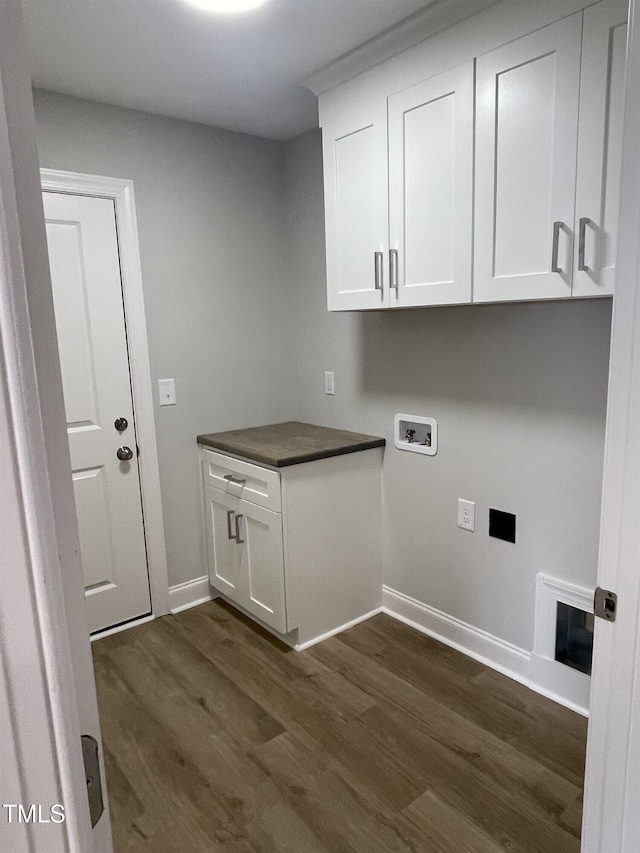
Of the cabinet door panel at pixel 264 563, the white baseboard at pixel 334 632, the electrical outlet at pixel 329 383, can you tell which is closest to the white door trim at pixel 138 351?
the cabinet door panel at pixel 264 563

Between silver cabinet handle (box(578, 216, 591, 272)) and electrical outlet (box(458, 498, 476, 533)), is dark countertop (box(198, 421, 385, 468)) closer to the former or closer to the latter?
electrical outlet (box(458, 498, 476, 533))

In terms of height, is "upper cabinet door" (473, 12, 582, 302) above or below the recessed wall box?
above

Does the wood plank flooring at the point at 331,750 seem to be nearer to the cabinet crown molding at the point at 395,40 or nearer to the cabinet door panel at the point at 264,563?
the cabinet door panel at the point at 264,563

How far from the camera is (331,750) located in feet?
6.25

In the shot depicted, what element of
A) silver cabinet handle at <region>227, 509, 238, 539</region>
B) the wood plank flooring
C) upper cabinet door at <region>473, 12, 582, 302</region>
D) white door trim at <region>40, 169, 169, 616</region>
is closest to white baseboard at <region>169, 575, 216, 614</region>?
white door trim at <region>40, 169, 169, 616</region>

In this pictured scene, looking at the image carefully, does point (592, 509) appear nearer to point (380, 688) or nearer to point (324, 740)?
point (380, 688)

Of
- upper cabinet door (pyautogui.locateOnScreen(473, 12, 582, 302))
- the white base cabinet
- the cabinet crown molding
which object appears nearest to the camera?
upper cabinet door (pyautogui.locateOnScreen(473, 12, 582, 302))

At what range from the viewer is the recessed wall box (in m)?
2.43

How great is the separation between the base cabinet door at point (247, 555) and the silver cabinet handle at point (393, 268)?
1.05 metres

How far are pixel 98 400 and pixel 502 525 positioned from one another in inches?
71.8

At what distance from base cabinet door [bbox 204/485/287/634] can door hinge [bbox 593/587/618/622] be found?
158 cm

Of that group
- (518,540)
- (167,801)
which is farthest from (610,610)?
(167,801)

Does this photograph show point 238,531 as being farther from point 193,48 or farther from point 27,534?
point 27,534

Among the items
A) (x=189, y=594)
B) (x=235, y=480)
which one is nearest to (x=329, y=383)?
(x=235, y=480)
